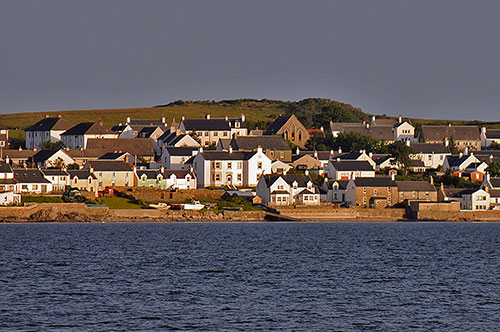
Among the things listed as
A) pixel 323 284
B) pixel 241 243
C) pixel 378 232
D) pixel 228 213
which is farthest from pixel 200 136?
pixel 323 284

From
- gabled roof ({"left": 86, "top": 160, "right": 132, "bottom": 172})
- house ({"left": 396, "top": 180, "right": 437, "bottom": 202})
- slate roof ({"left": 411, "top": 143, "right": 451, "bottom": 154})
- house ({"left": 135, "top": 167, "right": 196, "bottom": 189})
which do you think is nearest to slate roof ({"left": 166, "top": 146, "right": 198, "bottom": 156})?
house ({"left": 135, "top": 167, "right": 196, "bottom": 189})

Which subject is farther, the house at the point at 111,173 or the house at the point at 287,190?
the house at the point at 111,173

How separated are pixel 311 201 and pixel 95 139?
115ft

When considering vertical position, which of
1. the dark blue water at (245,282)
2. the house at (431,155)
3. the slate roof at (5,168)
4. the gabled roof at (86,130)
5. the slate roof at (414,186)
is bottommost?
the dark blue water at (245,282)

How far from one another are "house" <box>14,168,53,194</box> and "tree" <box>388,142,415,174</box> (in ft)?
145

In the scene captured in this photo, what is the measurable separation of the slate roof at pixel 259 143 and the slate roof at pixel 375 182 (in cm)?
1858

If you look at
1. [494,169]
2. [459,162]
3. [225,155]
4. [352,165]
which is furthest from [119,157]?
[494,169]

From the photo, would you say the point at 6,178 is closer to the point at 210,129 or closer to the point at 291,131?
the point at 210,129

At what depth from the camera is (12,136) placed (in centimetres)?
15562

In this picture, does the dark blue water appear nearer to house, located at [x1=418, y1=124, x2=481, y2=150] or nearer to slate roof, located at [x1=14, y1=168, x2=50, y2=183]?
slate roof, located at [x1=14, y1=168, x2=50, y2=183]

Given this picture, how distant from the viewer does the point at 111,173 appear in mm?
108688

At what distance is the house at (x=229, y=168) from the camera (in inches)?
4422

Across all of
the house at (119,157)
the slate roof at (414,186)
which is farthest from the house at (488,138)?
the house at (119,157)

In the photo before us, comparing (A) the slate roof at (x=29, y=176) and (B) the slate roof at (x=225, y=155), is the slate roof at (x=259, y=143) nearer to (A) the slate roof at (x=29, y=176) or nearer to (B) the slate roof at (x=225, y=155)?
(B) the slate roof at (x=225, y=155)
